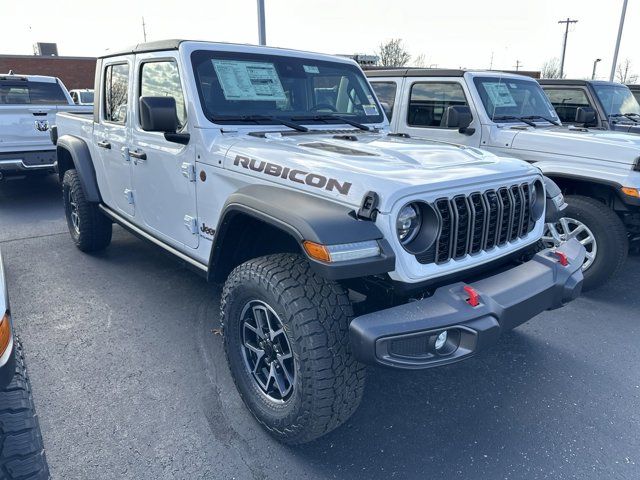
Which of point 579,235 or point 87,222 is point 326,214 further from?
point 87,222

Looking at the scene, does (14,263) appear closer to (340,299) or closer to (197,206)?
(197,206)

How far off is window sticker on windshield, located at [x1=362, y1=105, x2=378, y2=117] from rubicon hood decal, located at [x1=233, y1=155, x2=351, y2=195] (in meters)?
1.48

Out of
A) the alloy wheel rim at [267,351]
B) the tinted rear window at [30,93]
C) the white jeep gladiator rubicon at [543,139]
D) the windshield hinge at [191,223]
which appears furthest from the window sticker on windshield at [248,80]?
the tinted rear window at [30,93]

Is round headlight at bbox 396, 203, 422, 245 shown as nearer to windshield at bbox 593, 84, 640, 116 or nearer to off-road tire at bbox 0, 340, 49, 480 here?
off-road tire at bbox 0, 340, 49, 480

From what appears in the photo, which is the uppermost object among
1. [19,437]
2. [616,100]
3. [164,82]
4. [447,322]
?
[164,82]

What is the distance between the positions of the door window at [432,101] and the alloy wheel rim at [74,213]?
3792 millimetres

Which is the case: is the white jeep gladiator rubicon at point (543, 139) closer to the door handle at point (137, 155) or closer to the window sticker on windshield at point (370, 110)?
the window sticker on windshield at point (370, 110)

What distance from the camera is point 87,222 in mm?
4812

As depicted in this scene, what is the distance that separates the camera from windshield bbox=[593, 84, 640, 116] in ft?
22.0

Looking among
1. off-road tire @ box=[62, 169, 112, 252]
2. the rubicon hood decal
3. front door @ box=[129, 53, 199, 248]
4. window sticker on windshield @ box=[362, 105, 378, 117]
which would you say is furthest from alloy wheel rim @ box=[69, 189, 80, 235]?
window sticker on windshield @ box=[362, 105, 378, 117]

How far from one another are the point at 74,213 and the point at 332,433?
12.9ft

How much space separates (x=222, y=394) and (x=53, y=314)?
1.80 m

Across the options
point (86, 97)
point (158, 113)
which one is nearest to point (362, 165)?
point (158, 113)

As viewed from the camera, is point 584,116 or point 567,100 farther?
point 567,100
